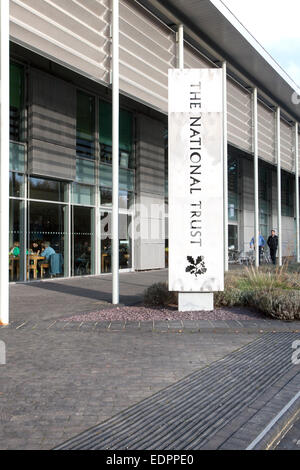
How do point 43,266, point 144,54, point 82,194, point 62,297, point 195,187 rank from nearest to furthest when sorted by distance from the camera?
point 195,187 < point 62,297 < point 144,54 < point 43,266 < point 82,194

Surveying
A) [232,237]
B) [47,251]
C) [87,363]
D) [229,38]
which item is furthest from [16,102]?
[232,237]

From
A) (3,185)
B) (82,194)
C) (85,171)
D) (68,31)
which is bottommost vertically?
(3,185)

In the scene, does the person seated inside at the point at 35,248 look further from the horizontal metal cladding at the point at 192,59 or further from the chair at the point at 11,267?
the horizontal metal cladding at the point at 192,59

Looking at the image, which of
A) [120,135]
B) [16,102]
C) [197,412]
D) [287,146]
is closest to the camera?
[197,412]

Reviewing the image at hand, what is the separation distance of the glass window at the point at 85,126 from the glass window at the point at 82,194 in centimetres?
121

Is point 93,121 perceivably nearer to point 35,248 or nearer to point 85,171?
point 85,171

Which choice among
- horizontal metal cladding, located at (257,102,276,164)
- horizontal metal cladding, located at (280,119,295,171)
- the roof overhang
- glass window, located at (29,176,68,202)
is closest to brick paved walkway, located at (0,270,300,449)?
glass window, located at (29,176,68,202)

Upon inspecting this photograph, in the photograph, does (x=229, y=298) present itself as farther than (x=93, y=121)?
No

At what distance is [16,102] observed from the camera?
1462 cm

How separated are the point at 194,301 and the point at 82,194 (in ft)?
32.3

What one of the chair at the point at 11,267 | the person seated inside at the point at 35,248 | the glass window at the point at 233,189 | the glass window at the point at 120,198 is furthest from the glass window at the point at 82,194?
the glass window at the point at 233,189

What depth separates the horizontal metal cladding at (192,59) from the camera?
17.3 meters

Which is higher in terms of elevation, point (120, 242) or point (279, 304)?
point (120, 242)

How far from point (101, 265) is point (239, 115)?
31.8 feet
